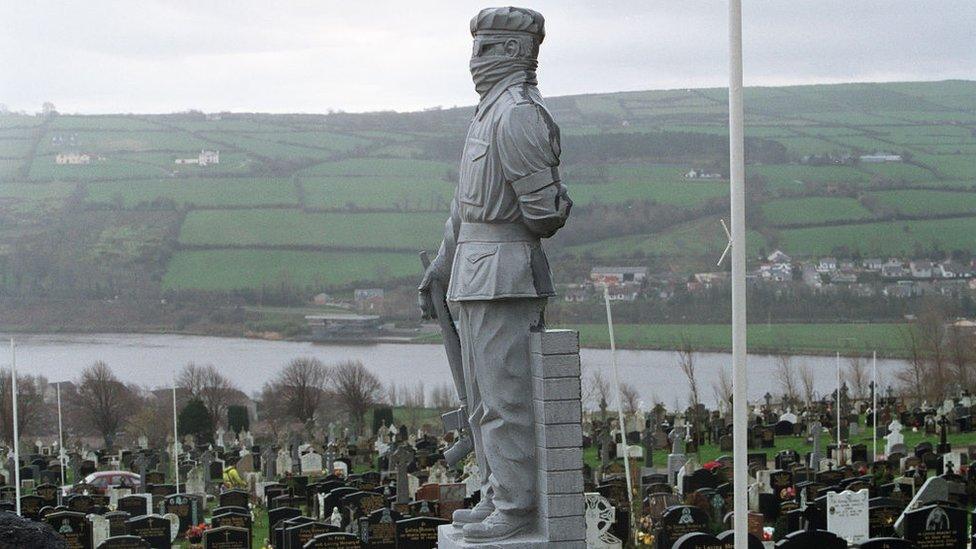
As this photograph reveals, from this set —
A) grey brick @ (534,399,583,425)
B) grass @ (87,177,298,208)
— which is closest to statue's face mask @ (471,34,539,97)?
grey brick @ (534,399,583,425)

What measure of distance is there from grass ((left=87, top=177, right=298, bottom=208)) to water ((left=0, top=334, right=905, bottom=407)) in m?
10.1

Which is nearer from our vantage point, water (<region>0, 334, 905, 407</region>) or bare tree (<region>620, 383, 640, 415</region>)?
bare tree (<region>620, 383, 640, 415</region>)

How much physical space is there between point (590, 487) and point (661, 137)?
74095 millimetres

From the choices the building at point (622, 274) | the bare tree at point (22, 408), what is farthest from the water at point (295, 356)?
the bare tree at point (22, 408)

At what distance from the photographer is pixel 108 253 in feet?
263

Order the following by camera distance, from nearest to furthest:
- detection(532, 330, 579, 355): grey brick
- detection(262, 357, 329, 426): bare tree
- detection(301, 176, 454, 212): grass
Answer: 1. detection(532, 330, 579, 355): grey brick
2. detection(262, 357, 329, 426): bare tree
3. detection(301, 176, 454, 212): grass

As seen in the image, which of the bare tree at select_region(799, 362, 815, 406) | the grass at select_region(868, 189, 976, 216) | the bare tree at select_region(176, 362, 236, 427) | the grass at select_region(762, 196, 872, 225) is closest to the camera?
the bare tree at select_region(799, 362, 815, 406)

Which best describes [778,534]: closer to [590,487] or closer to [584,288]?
[590,487]

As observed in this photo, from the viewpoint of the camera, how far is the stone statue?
321 inches

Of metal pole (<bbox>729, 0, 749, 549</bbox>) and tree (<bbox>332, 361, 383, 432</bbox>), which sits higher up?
metal pole (<bbox>729, 0, 749, 549</bbox>)

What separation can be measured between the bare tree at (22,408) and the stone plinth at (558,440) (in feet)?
87.9

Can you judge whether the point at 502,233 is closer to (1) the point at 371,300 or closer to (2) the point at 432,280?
(2) the point at 432,280

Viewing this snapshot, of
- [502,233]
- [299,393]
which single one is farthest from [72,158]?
[502,233]

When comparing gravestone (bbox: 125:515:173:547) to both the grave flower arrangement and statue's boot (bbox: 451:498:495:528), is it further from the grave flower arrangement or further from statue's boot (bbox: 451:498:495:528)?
statue's boot (bbox: 451:498:495:528)
